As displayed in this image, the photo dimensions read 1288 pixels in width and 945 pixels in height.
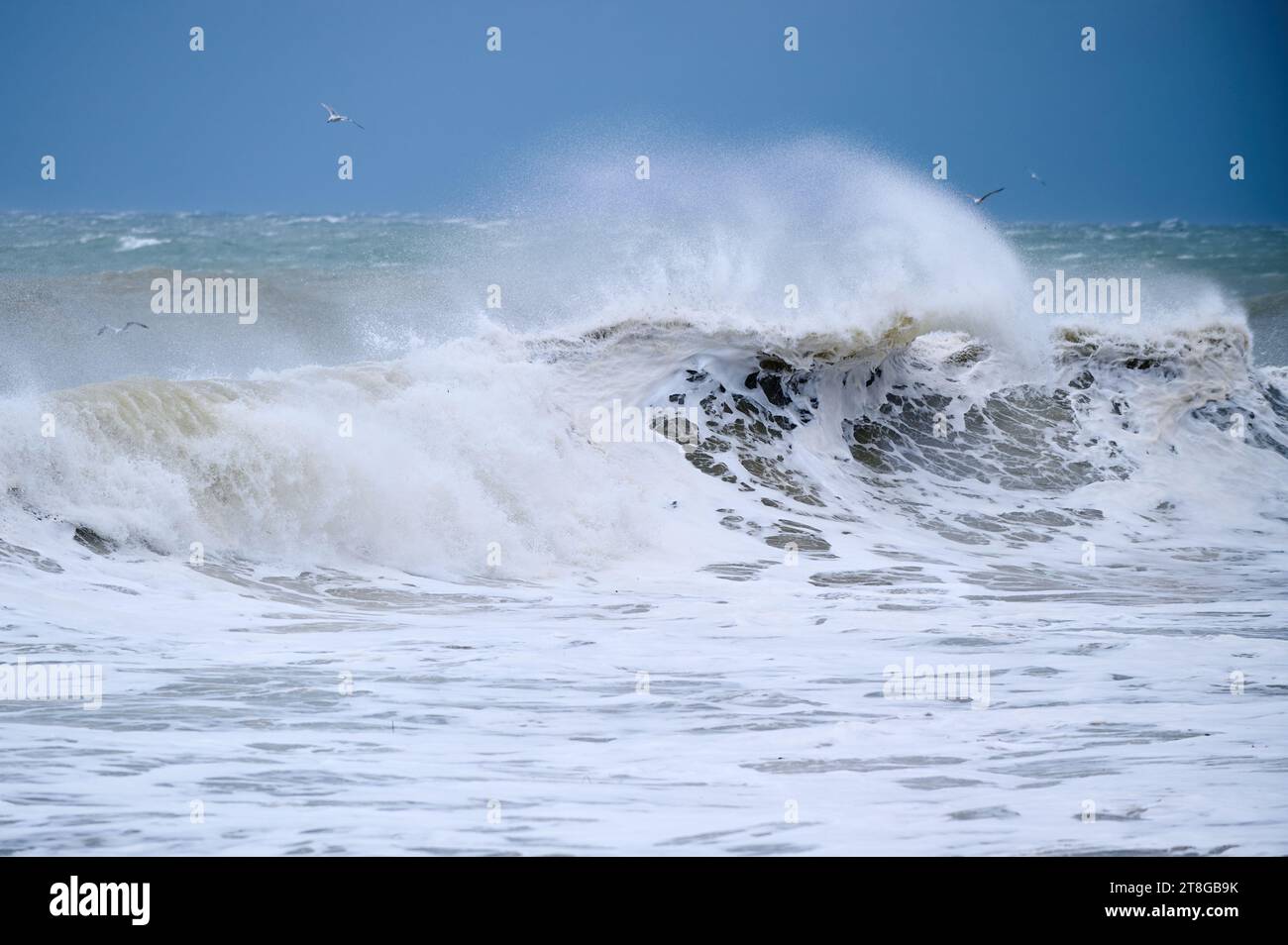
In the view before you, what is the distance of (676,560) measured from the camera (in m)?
10.1

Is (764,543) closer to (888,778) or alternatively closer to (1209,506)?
(1209,506)

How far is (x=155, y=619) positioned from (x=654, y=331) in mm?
7580

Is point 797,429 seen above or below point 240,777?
above

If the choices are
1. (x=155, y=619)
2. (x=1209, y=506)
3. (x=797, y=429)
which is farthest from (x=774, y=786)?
(x=1209, y=506)

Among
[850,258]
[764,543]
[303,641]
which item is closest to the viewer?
[303,641]

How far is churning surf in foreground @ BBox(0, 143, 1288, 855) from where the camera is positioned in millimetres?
4465

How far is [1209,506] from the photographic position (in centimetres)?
1348

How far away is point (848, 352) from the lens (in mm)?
14484

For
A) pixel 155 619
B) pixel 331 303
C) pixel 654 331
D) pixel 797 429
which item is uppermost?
pixel 331 303

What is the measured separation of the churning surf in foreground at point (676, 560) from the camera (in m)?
4.46
